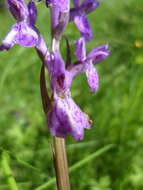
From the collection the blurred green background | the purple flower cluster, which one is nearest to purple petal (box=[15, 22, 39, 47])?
the purple flower cluster

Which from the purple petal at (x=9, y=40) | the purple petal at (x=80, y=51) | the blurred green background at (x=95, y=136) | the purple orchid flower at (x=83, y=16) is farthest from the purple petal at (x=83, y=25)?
the blurred green background at (x=95, y=136)

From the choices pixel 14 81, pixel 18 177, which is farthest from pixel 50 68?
pixel 14 81

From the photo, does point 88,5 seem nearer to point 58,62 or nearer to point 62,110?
point 58,62

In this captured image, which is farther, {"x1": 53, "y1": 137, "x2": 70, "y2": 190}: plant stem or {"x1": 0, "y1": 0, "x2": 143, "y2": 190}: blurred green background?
{"x1": 0, "y1": 0, "x2": 143, "y2": 190}: blurred green background

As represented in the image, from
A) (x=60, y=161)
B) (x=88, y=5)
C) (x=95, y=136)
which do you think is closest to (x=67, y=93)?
(x=60, y=161)

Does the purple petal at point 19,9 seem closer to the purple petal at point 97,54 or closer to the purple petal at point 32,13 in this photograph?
the purple petal at point 32,13

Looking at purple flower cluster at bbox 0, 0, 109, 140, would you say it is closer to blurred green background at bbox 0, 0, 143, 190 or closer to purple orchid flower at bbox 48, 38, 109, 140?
purple orchid flower at bbox 48, 38, 109, 140

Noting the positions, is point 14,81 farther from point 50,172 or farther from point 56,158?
point 56,158

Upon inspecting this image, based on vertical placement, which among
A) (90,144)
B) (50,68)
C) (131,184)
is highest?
(50,68)
